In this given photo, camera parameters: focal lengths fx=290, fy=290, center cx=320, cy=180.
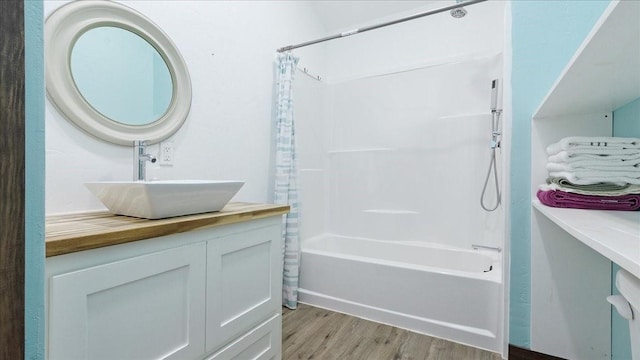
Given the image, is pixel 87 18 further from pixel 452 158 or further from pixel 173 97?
pixel 452 158

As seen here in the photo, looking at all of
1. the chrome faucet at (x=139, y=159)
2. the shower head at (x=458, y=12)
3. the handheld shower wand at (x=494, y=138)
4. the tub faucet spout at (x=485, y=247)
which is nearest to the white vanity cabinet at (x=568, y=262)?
the handheld shower wand at (x=494, y=138)

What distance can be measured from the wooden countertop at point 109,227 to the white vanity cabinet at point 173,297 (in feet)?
0.09

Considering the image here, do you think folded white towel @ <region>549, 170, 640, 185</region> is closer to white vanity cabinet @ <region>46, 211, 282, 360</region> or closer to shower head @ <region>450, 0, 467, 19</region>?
white vanity cabinet @ <region>46, 211, 282, 360</region>

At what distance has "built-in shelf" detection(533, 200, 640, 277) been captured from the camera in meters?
0.46

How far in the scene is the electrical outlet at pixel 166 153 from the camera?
1.49 m

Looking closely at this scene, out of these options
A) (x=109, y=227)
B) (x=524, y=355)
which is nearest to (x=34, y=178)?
(x=109, y=227)

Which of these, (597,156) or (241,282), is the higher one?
(597,156)

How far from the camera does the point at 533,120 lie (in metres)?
1.40

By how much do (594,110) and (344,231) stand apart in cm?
206

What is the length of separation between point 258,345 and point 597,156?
5.06 feet

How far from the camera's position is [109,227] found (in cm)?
86

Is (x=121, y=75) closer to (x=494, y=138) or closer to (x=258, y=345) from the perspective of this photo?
(x=258, y=345)

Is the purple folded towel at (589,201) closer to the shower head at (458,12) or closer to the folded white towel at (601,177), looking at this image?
the folded white towel at (601,177)

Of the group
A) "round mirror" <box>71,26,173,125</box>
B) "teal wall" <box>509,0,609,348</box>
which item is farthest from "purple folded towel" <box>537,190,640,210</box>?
"round mirror" <box>71,26,173,125</box>
